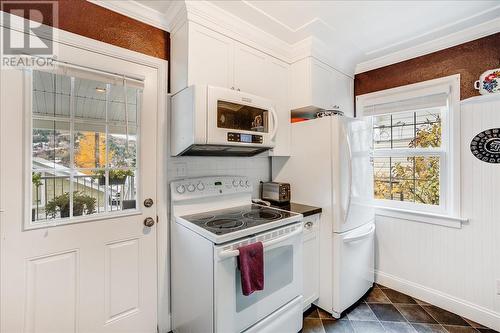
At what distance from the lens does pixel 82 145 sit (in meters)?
1.46

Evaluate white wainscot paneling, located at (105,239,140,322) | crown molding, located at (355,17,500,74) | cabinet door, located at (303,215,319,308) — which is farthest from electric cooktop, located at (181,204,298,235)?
crown molding, located at (355,17,500,74)

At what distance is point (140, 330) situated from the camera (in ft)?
5.45

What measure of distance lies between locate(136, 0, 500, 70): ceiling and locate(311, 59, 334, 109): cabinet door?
24cm

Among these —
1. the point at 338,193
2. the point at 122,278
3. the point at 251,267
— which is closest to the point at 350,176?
the point at 338,193

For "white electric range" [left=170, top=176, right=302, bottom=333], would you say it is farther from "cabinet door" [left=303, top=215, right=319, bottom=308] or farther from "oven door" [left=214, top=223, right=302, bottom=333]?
"cabinet door" [left=303, top=215, right=319, bottom=308]

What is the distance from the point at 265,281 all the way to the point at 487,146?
209cm

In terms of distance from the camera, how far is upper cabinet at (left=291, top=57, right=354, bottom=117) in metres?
2.16

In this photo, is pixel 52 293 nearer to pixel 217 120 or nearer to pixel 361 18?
pixel 217 120

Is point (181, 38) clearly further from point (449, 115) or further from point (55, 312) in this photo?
point (449, 115)

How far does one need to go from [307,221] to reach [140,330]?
4.98 feet

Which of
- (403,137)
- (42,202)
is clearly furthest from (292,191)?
(42,202)

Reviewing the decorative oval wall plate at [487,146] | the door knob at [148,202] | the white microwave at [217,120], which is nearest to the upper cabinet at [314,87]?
the white microwave at [217,120]

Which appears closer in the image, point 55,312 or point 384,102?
point 55,312

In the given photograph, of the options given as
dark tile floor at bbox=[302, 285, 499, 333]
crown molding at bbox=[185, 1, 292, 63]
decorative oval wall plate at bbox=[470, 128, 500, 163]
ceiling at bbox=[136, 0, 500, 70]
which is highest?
ceiling at bbox=[136, 0, 500, 70]
